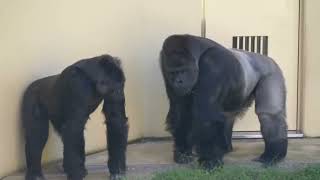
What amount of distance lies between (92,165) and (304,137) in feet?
6.96

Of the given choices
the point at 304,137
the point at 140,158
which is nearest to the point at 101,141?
the point at 140,158

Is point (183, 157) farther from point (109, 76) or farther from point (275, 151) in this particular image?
point (109, 76)

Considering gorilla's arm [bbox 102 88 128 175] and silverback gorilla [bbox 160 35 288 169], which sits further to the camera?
silverback gorilla [bbox 160 35 288 169]

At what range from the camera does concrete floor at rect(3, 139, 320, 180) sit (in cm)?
599

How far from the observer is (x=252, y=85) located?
6.23 metres

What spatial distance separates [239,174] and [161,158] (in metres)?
0.93

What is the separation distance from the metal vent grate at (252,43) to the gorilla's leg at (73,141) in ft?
6.82

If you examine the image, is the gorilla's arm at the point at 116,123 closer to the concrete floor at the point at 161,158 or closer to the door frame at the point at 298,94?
the concrete floor at the point at 161,158

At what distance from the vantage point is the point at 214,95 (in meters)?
5.77

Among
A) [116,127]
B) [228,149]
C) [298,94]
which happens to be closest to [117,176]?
[116,127]

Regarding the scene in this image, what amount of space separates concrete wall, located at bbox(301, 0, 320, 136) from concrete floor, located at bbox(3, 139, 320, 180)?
175 mm

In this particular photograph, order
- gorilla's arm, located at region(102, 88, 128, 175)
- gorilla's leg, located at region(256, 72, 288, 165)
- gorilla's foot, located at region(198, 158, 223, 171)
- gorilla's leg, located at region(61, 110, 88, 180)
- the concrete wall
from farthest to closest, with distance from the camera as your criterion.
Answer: the concrete wall → gorilla's leg, located at region(256, 72, 288, 165) → gorilla's foot, located at region(198, 158, 223, 171) → gorilla's arm, located at region(102, 88, 128, 175) → gorilla's leg, located at region(61, 110, 88, 180)

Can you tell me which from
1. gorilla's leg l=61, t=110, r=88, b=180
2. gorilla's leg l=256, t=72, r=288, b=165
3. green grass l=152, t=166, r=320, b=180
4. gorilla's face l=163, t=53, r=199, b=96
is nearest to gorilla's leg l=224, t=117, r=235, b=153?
gorilla's leg l=256, t=72, r=288, b=165

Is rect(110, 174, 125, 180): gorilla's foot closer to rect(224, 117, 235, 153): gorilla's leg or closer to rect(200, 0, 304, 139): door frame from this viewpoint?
rect(224, 117, 235, 153): gorilla's leg
